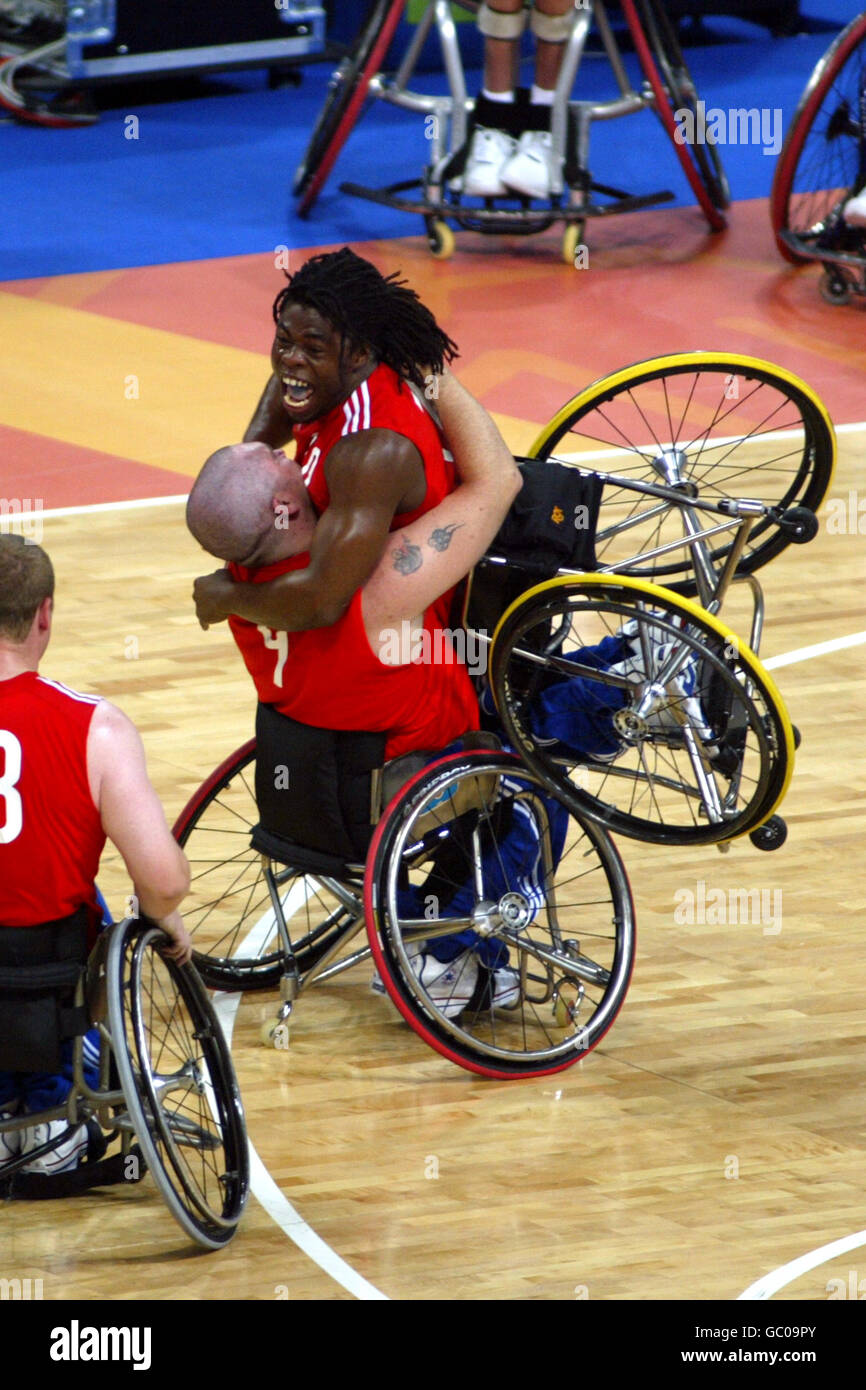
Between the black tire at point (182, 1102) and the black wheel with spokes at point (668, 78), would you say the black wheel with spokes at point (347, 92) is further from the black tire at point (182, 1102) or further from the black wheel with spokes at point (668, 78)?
the black tire at point (182, 1102)

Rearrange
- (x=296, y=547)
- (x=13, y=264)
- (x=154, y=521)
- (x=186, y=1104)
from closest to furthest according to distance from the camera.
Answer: (x=296, y=547) → (x=186, y=1104) → (x=154, y=521) → (x=13, y=264)

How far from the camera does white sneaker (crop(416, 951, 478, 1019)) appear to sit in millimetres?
4129

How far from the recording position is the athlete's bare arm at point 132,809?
10.7 feet

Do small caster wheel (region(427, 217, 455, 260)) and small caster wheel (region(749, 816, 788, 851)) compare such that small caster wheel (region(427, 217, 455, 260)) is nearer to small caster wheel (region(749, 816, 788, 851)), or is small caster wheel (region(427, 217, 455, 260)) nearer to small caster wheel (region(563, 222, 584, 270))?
small caster wheel (region(563, 222, 584, 270))

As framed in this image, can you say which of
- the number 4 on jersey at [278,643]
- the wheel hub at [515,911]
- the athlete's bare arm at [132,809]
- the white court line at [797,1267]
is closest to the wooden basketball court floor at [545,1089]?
the white court line at [797,1267]

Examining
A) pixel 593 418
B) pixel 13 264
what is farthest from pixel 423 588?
pixel 13 264

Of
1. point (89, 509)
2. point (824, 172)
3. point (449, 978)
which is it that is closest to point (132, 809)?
point (449, 978)

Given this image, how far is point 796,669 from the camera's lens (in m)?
5.70

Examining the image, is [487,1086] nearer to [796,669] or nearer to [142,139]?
[796,669]

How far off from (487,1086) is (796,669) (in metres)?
2.13

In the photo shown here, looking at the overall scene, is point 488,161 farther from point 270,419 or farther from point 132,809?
point 132,809

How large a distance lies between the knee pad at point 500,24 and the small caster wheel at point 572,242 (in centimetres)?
87

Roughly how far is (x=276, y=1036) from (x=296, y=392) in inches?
50.4

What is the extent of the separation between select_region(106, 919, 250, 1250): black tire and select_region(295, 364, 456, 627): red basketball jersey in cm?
95
